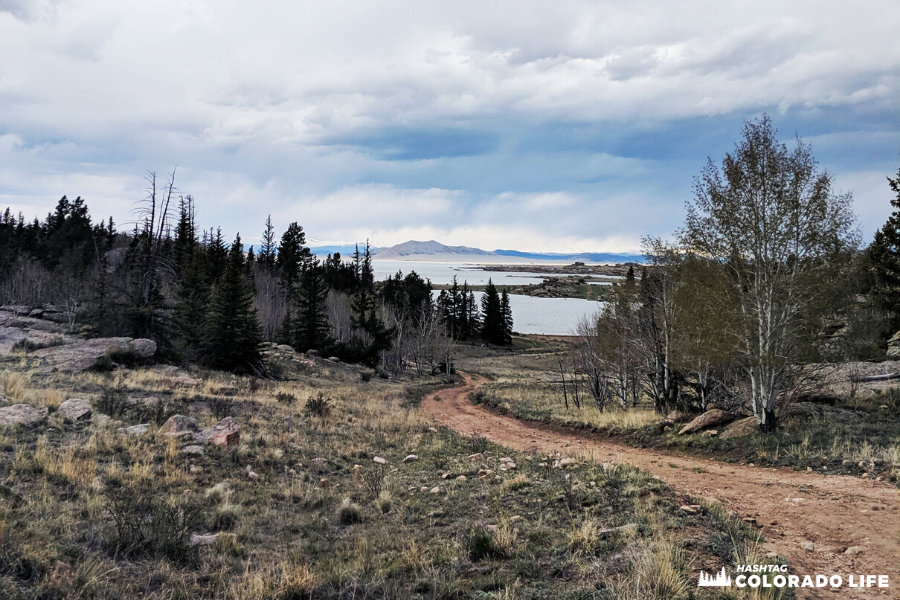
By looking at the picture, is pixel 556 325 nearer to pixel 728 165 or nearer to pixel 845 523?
pixel 728 165

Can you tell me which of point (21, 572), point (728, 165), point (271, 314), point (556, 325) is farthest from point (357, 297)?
point (21, 572)

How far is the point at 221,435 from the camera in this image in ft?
37.5

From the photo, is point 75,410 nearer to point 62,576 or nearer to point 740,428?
point 62,576

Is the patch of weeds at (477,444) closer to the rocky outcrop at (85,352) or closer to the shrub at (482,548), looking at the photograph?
the shrub at (482,548)

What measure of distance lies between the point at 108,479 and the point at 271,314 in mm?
55012

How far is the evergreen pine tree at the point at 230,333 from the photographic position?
1159 inches

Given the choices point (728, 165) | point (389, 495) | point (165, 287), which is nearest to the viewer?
point (389, 495)

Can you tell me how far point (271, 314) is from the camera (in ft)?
198

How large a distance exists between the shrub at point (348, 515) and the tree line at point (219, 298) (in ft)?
72.9

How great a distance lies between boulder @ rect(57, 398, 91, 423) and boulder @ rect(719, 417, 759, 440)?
17375 mm

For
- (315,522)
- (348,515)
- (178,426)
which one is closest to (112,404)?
(178,426)
